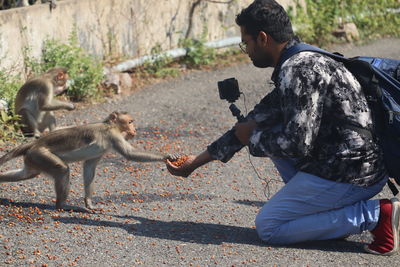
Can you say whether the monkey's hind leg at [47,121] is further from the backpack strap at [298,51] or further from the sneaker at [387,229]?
the sneaker at [387,229]

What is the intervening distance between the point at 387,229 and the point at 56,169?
245 cm

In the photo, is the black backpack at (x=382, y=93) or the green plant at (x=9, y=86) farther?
the green plant at (x=9, y=86)

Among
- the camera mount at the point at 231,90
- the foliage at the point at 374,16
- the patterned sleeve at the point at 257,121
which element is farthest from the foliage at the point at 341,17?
the patterned sleeve at the point at 257,121

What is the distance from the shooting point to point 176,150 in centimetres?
749

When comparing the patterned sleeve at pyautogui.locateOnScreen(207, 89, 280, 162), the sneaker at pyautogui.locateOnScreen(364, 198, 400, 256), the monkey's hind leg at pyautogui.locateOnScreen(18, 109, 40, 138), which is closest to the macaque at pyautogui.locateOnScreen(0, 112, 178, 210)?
the patterned sleeve at pyautogui.locateOnScreen(207, 89, 280, 162)

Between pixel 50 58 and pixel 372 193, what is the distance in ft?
17.3

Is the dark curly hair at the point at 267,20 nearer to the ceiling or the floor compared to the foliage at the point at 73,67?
nearer to the ceiling

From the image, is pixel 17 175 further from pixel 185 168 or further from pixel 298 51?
pixel 298 51

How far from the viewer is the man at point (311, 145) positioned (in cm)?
461

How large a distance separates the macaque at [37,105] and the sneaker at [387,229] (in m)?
4.22

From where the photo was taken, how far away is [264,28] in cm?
480

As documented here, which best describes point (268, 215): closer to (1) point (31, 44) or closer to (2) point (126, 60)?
(1) point (31, 44)

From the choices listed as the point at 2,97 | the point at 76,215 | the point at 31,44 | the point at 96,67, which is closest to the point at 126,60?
the point at 96,67

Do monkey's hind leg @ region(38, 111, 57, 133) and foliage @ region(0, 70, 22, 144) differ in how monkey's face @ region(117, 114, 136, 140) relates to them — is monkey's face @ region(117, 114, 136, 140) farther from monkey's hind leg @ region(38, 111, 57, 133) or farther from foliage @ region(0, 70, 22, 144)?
monkey's hind leg @ region(38, 111, 57, 133)
